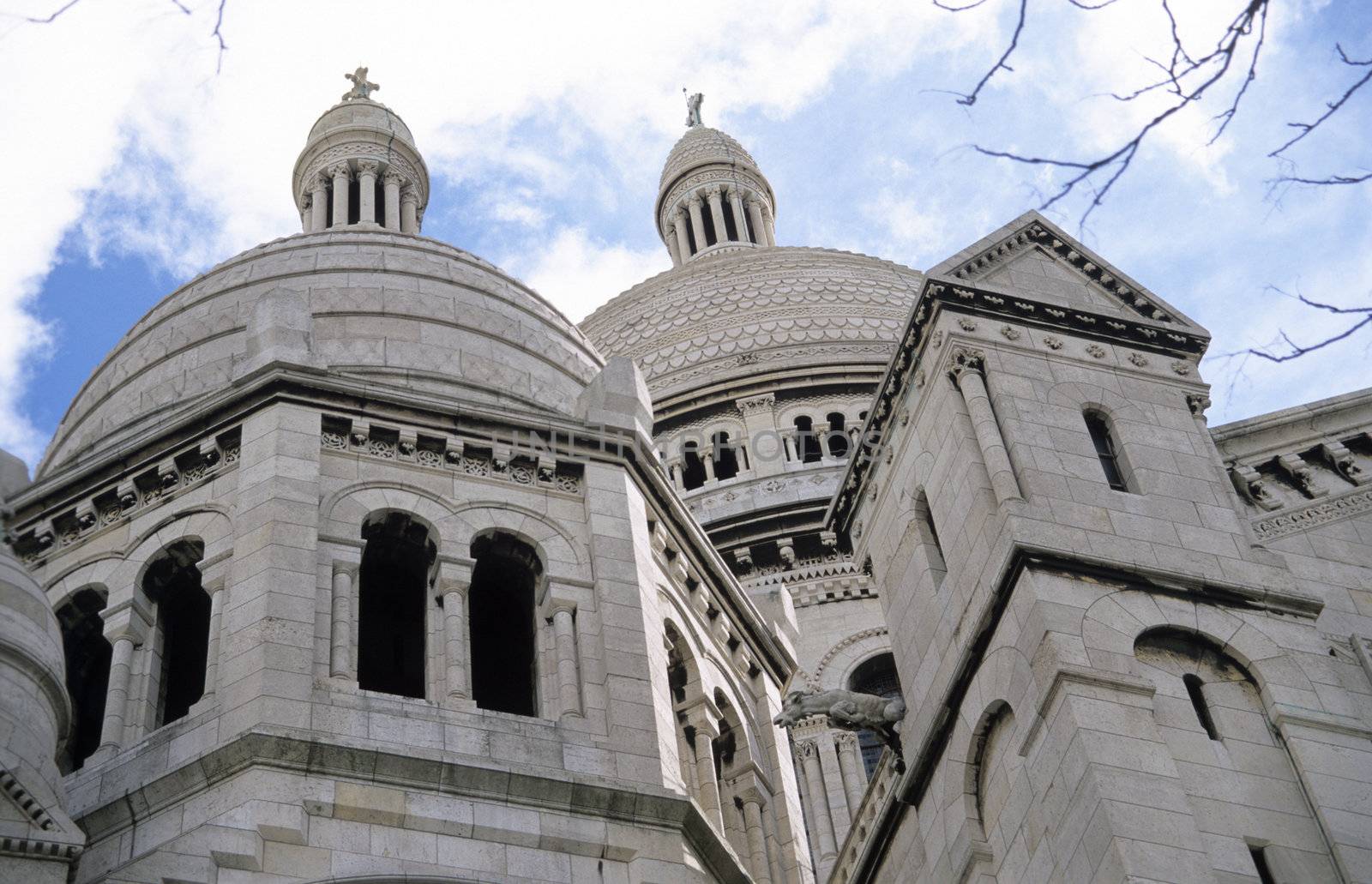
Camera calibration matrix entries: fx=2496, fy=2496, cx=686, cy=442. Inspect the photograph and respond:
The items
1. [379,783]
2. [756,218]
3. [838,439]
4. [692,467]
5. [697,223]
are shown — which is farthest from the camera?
[756,218]

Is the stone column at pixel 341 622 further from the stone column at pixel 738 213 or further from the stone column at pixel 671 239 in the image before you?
the stone column at pixel 738 213

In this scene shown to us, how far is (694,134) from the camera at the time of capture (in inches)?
2958

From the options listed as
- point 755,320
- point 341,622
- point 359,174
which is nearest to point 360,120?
point 359,174

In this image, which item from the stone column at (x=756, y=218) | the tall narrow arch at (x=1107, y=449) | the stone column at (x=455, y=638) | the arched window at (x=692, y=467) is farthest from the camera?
the stone column at (x=756, y=218)

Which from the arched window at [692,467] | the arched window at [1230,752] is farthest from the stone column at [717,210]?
the arched window at [1230,752]

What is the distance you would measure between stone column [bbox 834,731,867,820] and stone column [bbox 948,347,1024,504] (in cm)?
1921

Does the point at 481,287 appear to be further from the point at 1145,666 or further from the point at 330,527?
the point at 1145,666

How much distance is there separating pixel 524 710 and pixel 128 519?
5.32 metres

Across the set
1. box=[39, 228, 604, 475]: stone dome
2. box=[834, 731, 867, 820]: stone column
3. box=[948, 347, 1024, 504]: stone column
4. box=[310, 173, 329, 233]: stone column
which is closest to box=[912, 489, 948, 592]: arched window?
box=[948, 347, 1024, 504]: stone column

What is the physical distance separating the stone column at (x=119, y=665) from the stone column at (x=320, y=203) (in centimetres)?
1714

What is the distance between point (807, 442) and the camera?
53375mm

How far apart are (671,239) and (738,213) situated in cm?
205

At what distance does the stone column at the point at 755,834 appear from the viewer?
29609 millimetres

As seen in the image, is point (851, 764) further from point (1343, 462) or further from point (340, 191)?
point (1343, 462)
